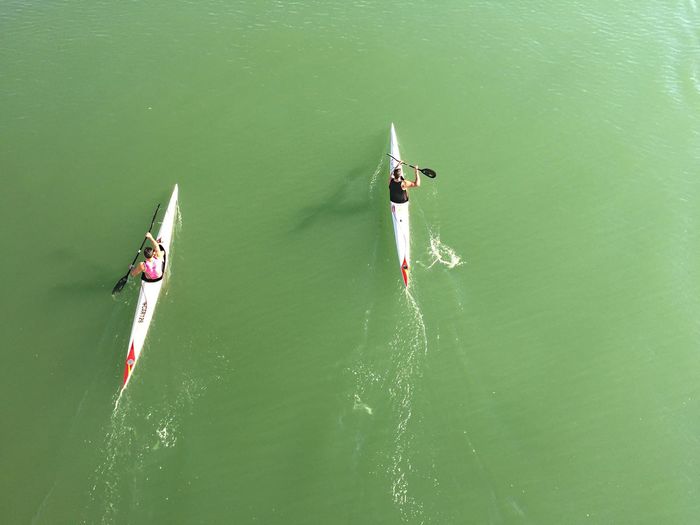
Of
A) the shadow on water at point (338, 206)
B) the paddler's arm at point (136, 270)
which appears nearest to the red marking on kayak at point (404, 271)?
the shadow on water at point (338, 206)

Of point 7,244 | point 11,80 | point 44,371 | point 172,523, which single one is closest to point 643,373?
point 172,523

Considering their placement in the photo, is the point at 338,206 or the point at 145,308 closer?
the point at 145,308

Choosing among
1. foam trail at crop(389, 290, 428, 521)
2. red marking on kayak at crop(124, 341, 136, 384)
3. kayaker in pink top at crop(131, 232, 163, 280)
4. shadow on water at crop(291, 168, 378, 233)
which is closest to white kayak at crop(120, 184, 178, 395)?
red marking on kayak at crop(124, 341, 136, 384)

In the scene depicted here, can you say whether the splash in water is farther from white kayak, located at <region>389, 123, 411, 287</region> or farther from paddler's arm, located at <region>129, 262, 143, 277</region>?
paddler's arm, located at <region>129, 262, 143, 277</region>

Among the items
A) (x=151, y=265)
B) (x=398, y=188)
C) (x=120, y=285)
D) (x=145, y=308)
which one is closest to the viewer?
(x=145, y=308)

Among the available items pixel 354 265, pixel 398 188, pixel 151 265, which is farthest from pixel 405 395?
pixel 151 265

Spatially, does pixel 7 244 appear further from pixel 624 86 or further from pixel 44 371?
pixel 624 86

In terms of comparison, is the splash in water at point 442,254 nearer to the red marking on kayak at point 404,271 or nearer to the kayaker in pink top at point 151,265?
the red marking on kayak at point 404,271

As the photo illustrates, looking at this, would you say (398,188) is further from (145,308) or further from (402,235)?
(145,308)
